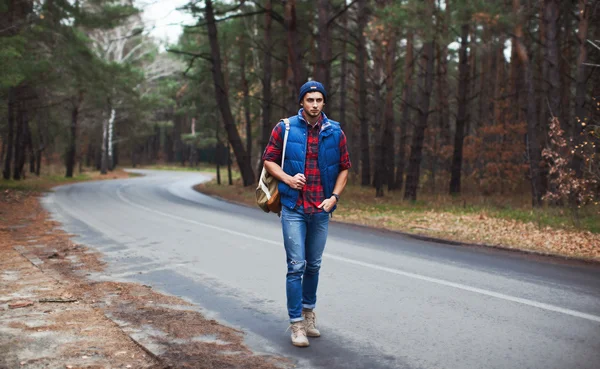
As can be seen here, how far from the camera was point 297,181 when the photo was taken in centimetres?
514

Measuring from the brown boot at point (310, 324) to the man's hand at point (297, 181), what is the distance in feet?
3.91

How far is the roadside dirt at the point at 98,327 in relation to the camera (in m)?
4.67

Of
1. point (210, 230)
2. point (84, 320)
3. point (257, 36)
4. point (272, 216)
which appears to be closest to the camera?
point (84, 320)

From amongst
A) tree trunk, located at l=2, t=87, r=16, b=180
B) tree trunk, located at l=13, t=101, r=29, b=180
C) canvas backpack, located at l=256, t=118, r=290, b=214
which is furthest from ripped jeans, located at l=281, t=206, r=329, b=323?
tree trunk, located at l=13, t=101, r=29, b=180

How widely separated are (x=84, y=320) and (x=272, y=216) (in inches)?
444

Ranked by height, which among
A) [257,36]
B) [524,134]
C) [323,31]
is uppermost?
[257,36]

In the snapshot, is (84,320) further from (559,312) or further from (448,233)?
(448,233)

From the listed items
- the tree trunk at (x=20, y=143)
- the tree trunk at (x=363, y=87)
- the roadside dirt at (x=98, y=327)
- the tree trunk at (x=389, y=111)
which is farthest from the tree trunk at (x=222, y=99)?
the roadside dirt at (x=98, y=327)

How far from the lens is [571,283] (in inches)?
315

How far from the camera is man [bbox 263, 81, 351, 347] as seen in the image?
5.21 m

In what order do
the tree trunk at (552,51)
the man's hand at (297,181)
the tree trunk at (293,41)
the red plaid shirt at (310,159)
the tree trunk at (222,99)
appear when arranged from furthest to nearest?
the tree trunk at (222,99) → the tree trunk at (293,41) → the tree trunk at (552,51) → the red plaid shirt at (310,159) → the man's hand at (297,181)

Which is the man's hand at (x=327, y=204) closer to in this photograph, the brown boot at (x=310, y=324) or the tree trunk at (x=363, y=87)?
the brown boot at (x=310, y=324)

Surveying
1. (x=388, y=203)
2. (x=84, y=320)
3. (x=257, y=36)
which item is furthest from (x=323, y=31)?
(x=84, y=320)

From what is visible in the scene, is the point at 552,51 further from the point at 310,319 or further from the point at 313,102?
the point at 310,319
